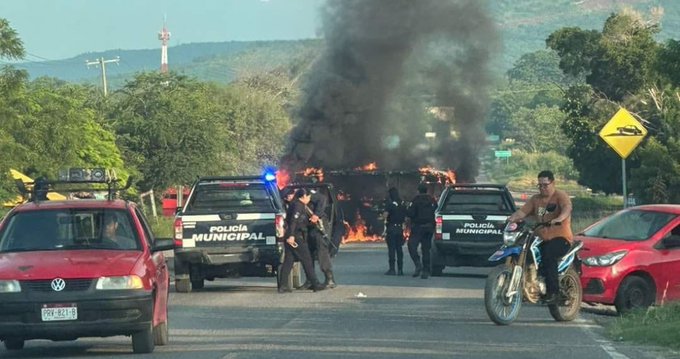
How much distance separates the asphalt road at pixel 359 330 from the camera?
13.3 metres

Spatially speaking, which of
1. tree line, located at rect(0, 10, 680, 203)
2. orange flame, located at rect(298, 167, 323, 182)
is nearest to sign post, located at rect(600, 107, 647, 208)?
tree line, located at rect(0, 10, 680, 203)

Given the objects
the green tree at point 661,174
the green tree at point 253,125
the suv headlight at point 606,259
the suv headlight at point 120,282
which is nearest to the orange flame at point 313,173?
the green tree at point 661,174

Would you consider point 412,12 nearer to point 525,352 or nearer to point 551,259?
point 551,259

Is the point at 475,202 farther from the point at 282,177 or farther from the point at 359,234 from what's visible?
the point at 282,177

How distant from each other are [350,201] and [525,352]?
1089 inches

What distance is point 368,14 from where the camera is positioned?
157 ft

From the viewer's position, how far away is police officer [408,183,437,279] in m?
25.7

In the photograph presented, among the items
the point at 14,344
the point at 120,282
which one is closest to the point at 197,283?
the point at 14,344

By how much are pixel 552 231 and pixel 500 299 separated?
3.77ft

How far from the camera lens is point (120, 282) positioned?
1265 centimetres

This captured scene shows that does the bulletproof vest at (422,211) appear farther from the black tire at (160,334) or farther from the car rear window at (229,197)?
the black tire at (160,334)

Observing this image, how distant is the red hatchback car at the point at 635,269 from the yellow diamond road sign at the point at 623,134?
24.0 ft

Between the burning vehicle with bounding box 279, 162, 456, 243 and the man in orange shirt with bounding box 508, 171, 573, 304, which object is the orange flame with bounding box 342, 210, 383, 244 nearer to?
the burning vehicle with bounding box 279, 162, 456, 243

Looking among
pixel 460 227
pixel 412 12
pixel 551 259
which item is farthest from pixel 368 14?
pixel 551 259
